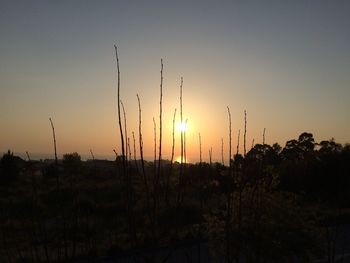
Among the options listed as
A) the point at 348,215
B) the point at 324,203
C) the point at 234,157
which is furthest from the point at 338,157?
the point at 234,157

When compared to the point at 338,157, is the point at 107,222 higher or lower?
lower

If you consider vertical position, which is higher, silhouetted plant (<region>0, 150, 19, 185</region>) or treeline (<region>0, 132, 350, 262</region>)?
silhouetted plant (<region>0, 150, 19, 185</region>)

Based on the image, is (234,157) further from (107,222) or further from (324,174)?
(324,174)

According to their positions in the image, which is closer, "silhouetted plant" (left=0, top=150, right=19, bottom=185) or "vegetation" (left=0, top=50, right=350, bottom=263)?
Result: "vegetation" (left=0, top=50, right=350, bottom=263)

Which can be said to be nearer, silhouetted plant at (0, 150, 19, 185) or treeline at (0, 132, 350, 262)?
treeline at (0, 132, 350, 262)

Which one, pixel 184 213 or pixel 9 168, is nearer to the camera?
pixel 184 213

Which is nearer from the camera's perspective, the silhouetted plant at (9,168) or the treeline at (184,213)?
the treeline at (184,213)

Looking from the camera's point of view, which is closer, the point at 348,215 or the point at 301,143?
the point at 348,215

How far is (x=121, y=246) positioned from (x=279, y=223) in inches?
400

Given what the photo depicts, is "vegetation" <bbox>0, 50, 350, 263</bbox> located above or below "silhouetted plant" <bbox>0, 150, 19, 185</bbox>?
below

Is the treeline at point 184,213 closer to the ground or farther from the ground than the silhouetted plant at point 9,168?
closer to the ground

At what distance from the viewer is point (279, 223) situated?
12211mm

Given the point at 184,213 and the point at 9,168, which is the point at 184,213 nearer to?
the point at 184,213

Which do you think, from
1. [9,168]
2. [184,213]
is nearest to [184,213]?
[184,213]
